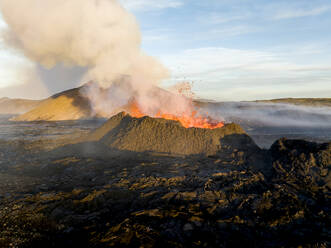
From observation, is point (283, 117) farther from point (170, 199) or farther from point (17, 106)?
point (17, 106)

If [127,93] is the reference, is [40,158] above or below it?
below

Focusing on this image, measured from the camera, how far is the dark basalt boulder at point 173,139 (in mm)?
15875

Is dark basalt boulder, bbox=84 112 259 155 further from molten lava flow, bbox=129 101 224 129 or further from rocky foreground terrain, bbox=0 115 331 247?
molten lava flow, bbox=129 101 224 129

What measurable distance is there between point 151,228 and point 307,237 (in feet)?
13.6

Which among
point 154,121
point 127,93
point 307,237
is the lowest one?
point 307,237

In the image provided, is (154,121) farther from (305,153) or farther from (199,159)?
(305,153)

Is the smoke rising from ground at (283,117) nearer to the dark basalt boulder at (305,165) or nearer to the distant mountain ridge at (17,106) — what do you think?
the dark basalt boulder at (305,165)

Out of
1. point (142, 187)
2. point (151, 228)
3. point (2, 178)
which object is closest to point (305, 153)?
point (142, 187)

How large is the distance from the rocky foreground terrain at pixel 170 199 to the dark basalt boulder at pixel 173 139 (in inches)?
28.4

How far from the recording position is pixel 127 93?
178ft

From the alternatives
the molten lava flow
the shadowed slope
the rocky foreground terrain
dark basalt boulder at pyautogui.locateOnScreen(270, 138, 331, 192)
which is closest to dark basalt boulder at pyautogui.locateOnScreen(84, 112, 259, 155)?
the rocky foreground terrain

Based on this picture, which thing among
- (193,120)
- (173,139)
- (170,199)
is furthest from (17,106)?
(170,199)

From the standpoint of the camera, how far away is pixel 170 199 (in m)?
8.41

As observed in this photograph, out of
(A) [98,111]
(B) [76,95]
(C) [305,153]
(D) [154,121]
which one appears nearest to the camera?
(C) [305,153]
